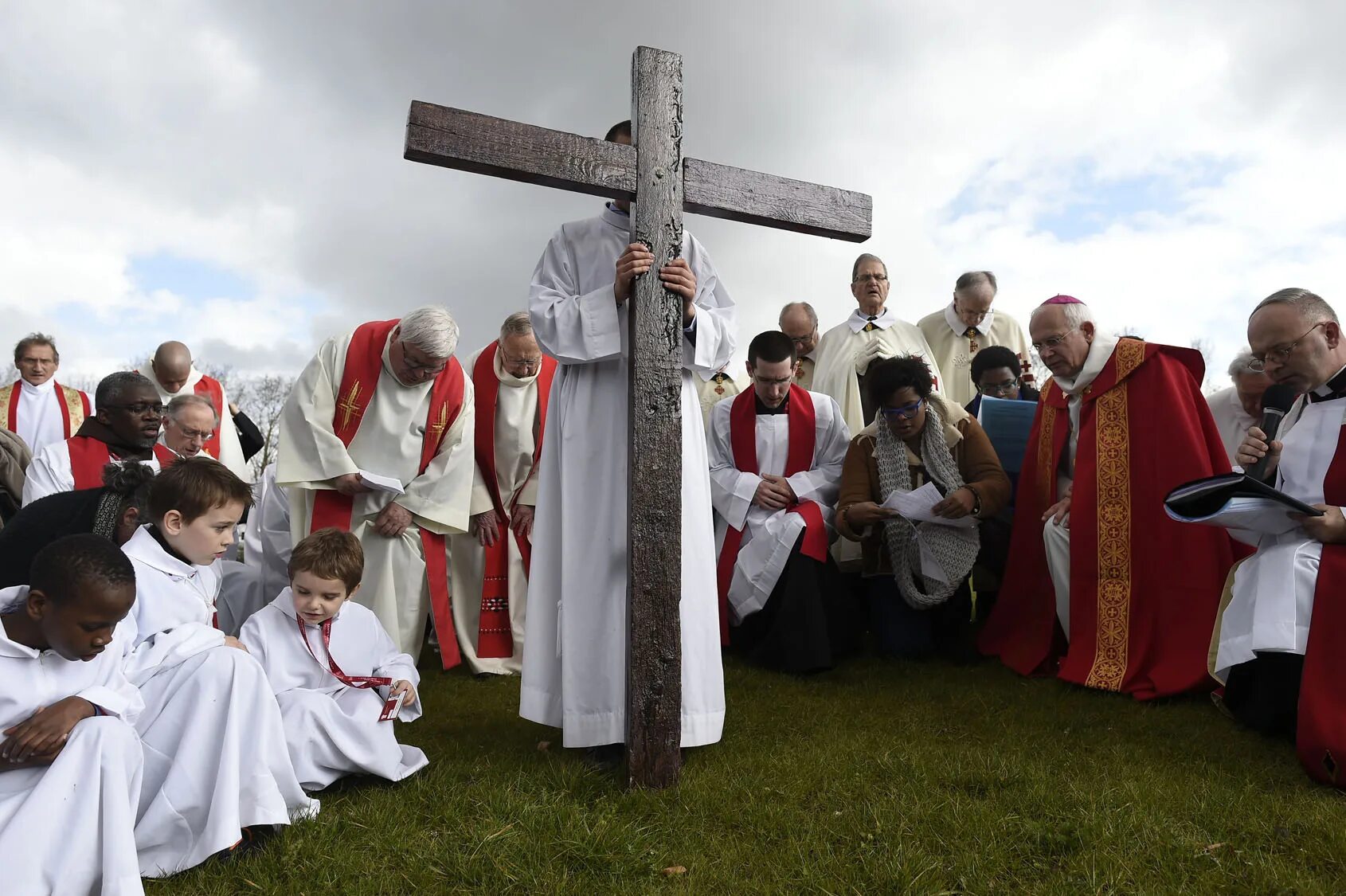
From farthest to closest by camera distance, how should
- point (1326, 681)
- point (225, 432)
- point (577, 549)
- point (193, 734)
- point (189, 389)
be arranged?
point (189, 389) → point (225, 432) → point (577, 549) → point (1326, 681) → point (193, 734)

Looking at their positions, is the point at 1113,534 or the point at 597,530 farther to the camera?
the point at 1113,534

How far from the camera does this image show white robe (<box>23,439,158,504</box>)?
5.07m

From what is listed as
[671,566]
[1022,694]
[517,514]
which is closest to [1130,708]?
[1022,694]

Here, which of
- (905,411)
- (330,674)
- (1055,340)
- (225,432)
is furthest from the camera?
(225,432)

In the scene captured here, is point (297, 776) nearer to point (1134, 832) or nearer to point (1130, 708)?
point (1134, 832)

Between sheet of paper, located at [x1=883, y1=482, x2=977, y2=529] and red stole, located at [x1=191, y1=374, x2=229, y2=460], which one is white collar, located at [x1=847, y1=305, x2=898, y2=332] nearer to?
sheet of paper, located at [x1=883, y1=482, x2=977, y2=529]

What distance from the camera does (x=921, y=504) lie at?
5.71m

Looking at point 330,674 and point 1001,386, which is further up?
point 1001,386

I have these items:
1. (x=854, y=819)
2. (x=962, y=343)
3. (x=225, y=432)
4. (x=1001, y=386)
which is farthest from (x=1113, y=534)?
(x=225, y=432)

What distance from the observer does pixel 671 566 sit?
11.6 feet

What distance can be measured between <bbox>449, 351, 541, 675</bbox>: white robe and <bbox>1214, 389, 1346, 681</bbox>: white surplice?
3.84 metres

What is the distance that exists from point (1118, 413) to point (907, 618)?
66.7 inches

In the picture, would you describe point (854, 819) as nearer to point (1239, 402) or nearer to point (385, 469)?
point (385, 469)

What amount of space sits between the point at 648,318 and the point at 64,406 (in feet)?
25.0
